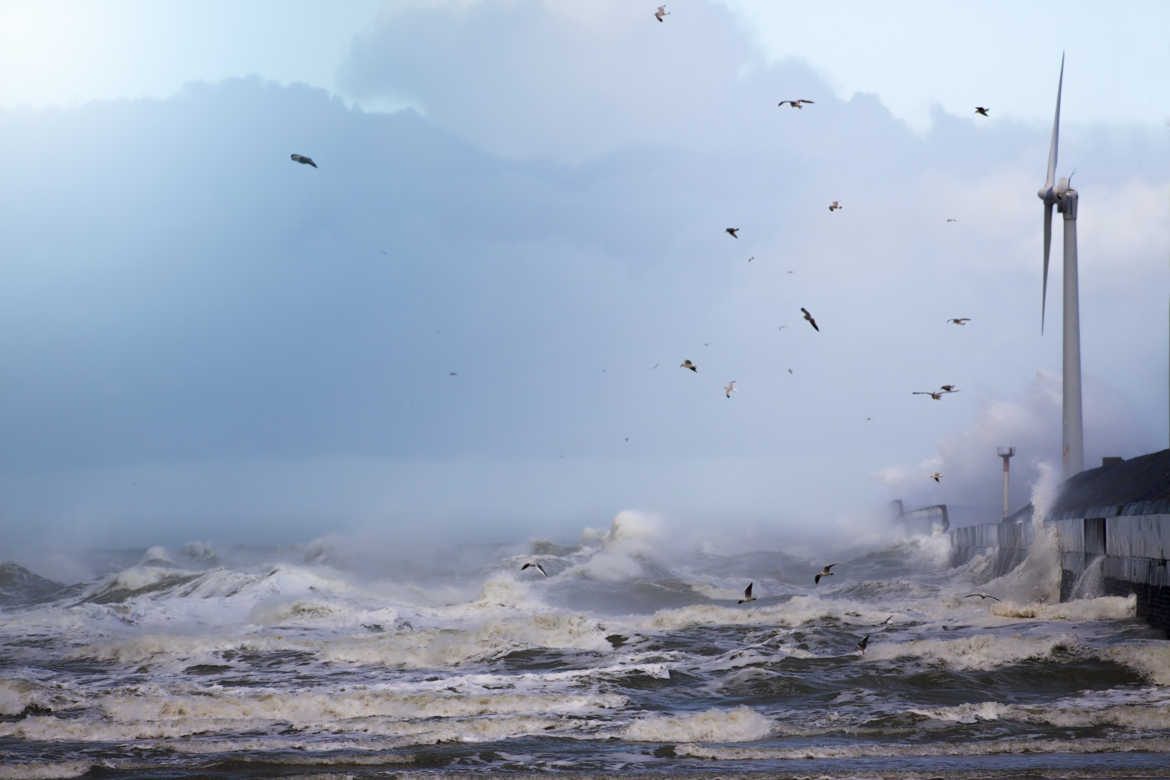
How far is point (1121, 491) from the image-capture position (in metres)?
29.5

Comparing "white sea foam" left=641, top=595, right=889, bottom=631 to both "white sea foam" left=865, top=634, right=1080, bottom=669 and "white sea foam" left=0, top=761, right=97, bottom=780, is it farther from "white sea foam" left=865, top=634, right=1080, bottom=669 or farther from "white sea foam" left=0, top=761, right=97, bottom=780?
"white sea foam" left=0, top=761, right=97, bottom=780

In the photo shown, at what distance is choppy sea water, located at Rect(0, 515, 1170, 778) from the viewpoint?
12.2 m

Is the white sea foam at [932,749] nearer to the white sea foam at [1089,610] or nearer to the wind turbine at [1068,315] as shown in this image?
the white sea foam at [1089,610]

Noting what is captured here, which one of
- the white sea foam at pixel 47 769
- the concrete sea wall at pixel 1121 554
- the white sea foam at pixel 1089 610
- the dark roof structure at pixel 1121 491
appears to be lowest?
the white sea foam at pixel 47 769

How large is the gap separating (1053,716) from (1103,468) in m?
24.8

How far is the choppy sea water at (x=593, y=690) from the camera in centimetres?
1221

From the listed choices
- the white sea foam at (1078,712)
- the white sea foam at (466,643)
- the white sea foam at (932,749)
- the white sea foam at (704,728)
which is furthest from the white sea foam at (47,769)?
the white sea foam at (466,643)

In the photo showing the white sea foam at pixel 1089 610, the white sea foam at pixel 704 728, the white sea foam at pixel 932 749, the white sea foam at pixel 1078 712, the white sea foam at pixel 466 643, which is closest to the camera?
the white sea foam at pixel 932 749

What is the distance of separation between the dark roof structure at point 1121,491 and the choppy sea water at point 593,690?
207cm

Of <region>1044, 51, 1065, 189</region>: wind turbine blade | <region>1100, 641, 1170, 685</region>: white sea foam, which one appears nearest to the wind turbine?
<region>1044, 51, 1065, 189</region>: wind turbine blade

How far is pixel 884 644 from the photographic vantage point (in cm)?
2211

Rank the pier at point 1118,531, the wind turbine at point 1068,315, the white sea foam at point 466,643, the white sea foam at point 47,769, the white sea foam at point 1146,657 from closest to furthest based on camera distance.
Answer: the white sea foam at point 47,769 < the white sea foam at point 1146,657 < the pier at point 1118,531 < the white sea foam at point 466,643 < the wind turbine at point 1068,315

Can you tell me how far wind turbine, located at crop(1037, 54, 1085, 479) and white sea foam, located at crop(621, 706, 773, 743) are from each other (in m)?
33.6

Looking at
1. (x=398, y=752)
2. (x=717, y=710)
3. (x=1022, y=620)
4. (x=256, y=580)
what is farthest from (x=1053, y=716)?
(x=256, y=580)
